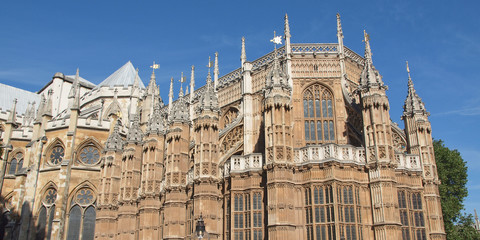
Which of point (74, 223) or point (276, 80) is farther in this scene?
point (74, 223)

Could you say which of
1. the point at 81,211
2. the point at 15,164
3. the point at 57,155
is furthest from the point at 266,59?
the point at 15,164

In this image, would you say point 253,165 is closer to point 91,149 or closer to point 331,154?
point 331,154

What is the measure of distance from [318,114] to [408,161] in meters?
6.48

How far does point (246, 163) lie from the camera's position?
26.7 m

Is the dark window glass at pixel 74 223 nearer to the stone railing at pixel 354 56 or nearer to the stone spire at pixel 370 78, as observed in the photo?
the stone railing at pixel 354 56

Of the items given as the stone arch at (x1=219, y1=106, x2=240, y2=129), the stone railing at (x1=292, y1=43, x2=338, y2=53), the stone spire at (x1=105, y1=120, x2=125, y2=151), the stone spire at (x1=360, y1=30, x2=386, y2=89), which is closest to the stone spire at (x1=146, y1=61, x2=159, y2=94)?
the stone spire at (x1=105, y1=120, x2=125, y2=151)

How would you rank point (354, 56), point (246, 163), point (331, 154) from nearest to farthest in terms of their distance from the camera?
1. point (331, 154)
2. point (246, 163)
3. point (354, 56)

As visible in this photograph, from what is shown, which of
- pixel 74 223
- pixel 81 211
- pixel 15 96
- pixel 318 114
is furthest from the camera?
pixel 15 96

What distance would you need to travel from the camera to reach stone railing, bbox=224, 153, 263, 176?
26.2 meters

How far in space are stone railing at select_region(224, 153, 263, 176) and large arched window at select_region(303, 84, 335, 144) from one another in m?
4.51

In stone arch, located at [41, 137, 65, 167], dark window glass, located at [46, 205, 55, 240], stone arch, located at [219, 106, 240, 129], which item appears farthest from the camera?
stone arch, located at [41, 137, 65, 167]

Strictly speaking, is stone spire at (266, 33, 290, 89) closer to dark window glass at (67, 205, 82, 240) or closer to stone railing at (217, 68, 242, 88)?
stone railing at (217, 68, 242, 88)

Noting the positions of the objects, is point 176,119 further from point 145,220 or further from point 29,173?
point 29,173

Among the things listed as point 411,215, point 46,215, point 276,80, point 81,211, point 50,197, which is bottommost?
point 411,215
